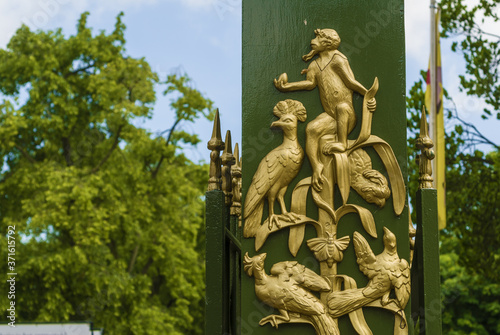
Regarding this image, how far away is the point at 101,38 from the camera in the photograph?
18.8 metres

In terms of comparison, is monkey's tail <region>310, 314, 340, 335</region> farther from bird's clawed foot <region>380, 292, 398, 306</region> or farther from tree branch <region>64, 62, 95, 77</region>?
tree branch <region>64, 62, 95, 77</region>

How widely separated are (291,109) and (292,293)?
96 cm

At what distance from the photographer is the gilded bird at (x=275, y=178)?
10.9 feet

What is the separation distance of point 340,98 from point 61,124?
1545 cm

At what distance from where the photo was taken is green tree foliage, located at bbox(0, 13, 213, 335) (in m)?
16.3

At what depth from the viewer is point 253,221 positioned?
3322mm

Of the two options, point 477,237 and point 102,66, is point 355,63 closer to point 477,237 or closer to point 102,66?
point 477,237

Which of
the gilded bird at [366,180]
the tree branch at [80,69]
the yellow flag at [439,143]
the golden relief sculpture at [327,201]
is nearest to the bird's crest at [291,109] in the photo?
the golden relief sculpture at [327,201]

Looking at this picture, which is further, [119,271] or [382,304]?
[119,271]

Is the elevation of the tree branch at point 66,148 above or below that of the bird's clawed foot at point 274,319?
above

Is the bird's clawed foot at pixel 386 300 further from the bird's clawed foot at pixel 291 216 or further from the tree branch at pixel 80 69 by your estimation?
the tree branch at pixel 80 69

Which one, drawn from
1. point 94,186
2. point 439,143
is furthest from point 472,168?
point 94,186

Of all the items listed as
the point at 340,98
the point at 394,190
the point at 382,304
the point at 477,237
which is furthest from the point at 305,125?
the point at 477,237

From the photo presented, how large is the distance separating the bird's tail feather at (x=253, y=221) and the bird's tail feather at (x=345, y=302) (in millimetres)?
517
